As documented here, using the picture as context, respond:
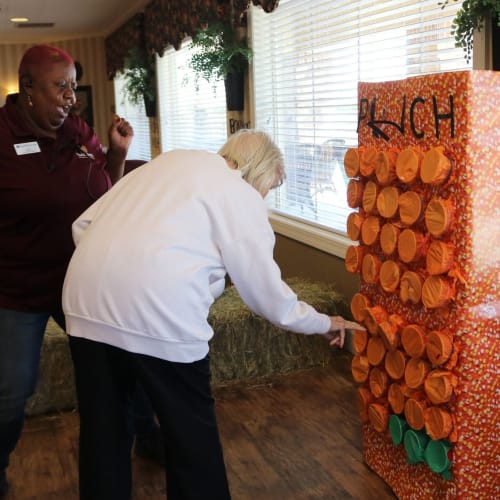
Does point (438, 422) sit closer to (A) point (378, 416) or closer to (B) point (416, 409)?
(B) point (416, 409)

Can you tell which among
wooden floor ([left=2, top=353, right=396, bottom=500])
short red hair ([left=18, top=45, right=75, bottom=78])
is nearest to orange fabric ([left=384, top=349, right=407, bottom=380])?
wooden floor ([left=2, top=353, right=396, bottom=500])

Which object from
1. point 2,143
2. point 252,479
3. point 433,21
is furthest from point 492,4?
point 252,479

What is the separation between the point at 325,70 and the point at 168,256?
2.56 meters

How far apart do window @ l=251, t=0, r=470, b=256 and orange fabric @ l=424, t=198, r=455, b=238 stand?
3.57ft

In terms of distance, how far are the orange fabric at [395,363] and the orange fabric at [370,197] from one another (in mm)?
443

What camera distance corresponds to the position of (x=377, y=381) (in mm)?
2277

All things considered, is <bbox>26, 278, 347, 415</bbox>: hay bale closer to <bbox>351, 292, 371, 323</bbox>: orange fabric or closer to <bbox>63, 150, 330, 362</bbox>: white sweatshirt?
<bbox>351, 292, 371, 323</bbox>: orange fabric

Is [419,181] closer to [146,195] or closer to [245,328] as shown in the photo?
[146,195]

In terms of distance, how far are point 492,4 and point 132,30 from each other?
6406mm

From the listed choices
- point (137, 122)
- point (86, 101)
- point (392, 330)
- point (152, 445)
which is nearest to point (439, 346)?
point (392, 330)

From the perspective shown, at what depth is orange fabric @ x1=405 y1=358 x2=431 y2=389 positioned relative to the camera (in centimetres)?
203

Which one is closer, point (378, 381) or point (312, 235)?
point (378, 381)

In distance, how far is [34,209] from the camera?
84.2 inches

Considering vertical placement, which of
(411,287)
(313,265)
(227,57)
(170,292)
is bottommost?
(313,265)
